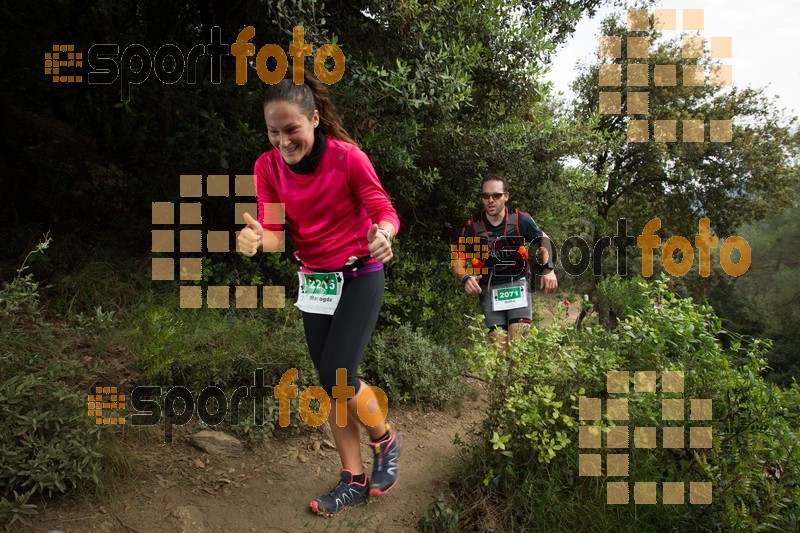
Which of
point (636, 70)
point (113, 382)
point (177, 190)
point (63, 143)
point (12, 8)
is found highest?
point (636, 70)

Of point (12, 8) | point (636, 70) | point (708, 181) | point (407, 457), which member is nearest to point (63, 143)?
point (12, 8)

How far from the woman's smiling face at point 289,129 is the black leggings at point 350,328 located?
2.44ft

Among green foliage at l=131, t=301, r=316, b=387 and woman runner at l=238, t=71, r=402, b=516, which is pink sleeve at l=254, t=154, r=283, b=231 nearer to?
woman runner at l=238, t=71, r=402, b=516

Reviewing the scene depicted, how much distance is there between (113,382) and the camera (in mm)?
3965

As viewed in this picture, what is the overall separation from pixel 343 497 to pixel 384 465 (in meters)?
0.31

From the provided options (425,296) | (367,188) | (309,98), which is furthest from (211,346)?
(425,296)

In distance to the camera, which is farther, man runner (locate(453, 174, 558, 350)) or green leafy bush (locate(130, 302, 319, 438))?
man runner (locate(453, 174, 558, 350))

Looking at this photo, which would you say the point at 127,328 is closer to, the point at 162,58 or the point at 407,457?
the point at 407,457

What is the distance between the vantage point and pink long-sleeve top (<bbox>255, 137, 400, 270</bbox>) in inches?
108

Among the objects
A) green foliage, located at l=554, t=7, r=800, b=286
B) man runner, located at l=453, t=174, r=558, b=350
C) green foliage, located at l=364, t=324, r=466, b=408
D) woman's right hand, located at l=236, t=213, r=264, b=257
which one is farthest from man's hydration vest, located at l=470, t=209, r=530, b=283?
green foliage, located at l=554, t=7, r=800, b=286

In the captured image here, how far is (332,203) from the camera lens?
2.80m

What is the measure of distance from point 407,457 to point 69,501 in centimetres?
234

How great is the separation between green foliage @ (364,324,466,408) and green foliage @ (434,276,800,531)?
1.63 meters

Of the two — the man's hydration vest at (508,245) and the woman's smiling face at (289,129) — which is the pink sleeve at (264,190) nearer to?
the woman's smiling face at (289,129)
